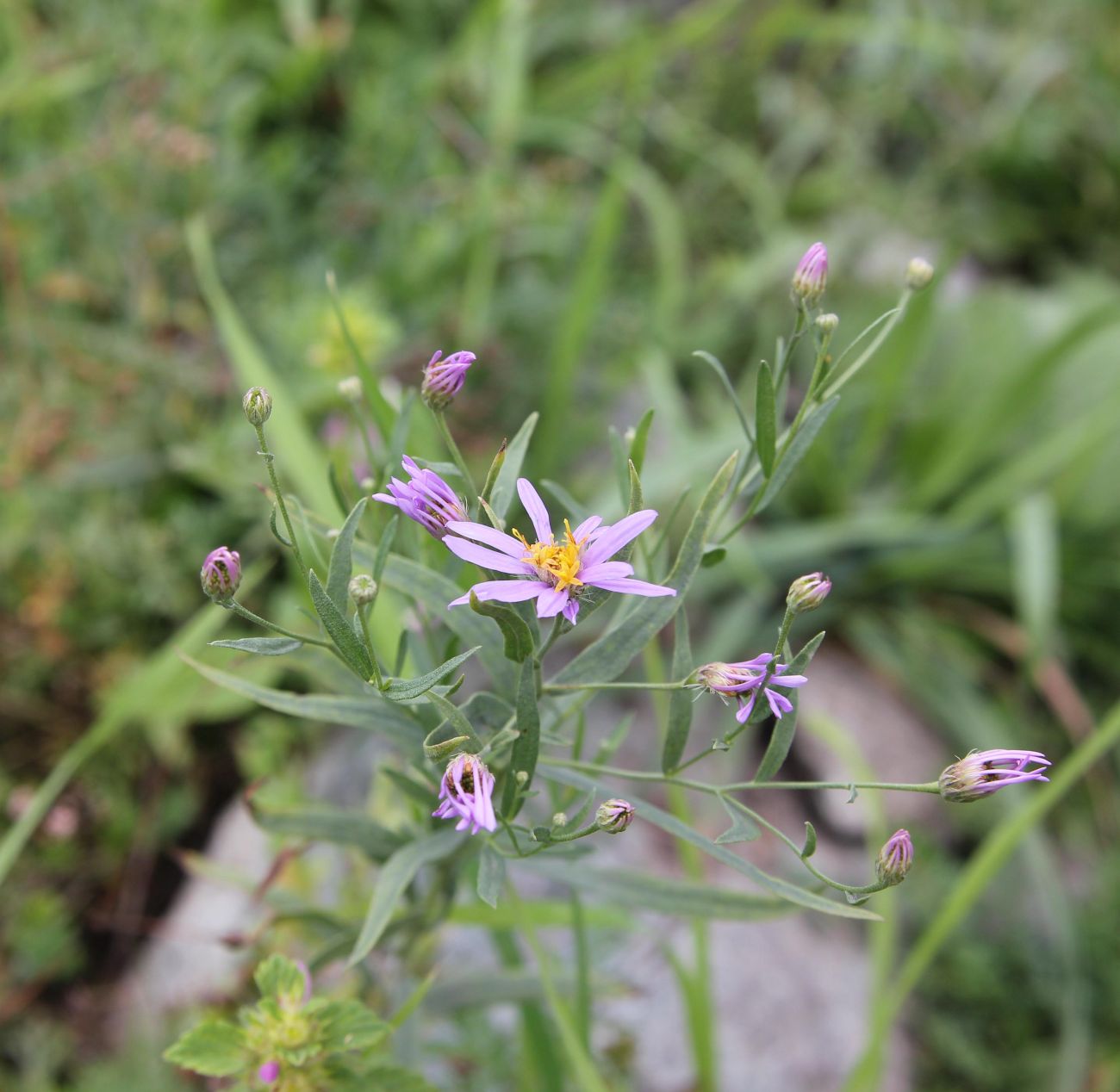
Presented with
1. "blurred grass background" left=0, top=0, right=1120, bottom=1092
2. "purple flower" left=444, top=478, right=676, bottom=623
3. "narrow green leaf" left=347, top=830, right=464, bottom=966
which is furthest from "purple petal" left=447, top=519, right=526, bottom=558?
"blurred grass background" left=0, top=0, right=1120, bottom=1092

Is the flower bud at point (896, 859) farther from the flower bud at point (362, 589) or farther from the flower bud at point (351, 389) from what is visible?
the flower bud at point (351, 389)

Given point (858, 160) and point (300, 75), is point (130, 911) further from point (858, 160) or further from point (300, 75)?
point (858, 160)

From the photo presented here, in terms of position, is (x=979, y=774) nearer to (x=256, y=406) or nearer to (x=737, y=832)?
(x=737, y=832)

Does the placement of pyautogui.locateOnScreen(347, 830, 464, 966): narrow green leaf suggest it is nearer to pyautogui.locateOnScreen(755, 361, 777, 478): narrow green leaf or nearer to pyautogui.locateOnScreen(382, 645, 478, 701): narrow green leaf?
pyautogui.locateOnScreen(382, 645, 478, 701): narrow green leaf

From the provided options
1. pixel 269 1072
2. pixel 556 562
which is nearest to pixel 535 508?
pixel 556 562

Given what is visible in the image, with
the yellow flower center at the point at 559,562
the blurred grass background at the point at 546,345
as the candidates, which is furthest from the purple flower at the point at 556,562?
the blurred grass background at the point at 546,345

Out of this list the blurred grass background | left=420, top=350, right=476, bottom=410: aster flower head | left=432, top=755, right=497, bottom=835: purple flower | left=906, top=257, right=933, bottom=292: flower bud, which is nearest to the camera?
left=432, top=755, right=497, bottom=835: purple flower
